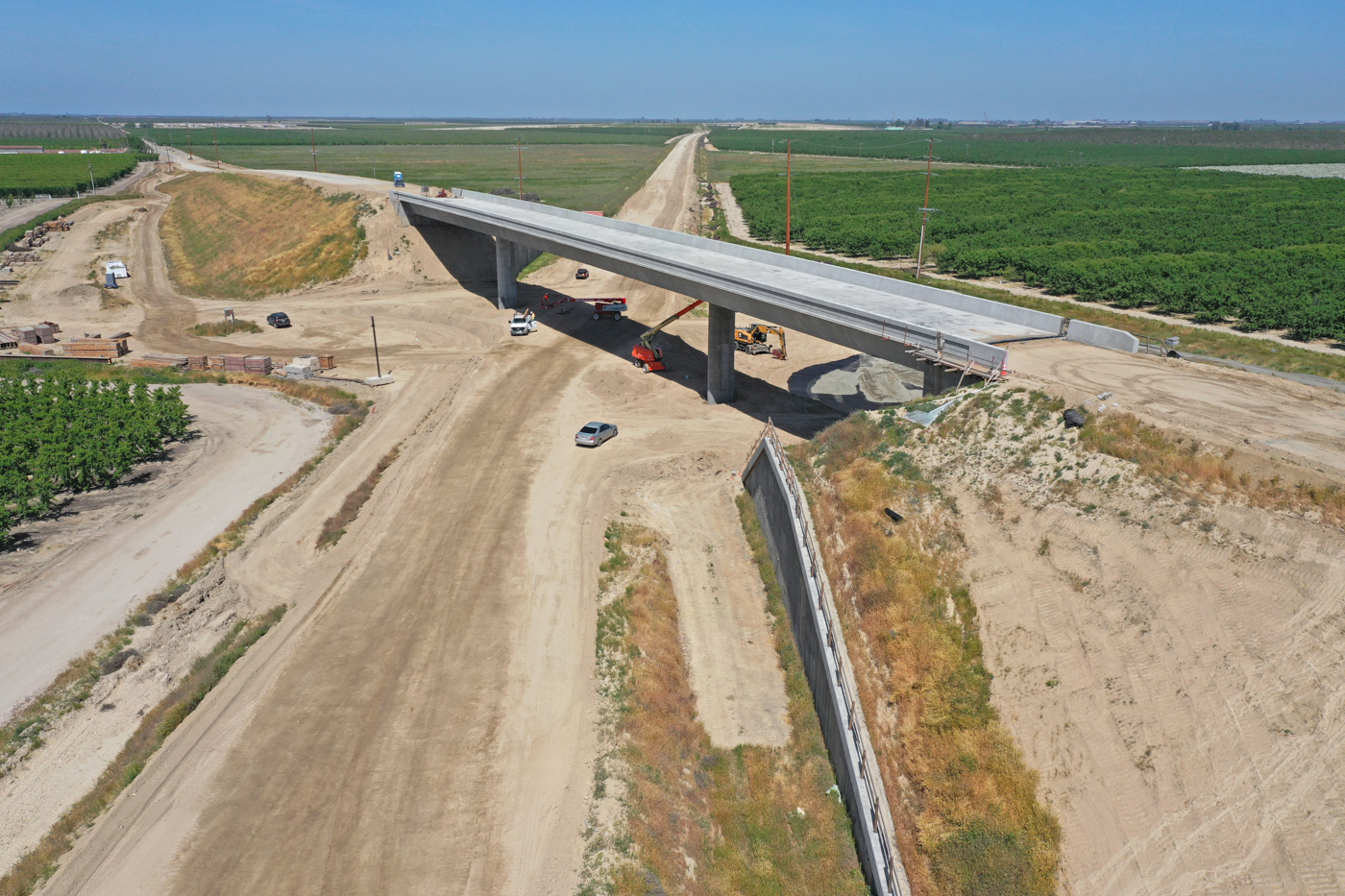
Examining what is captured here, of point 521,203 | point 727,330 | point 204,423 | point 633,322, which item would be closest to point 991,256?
point 633,322

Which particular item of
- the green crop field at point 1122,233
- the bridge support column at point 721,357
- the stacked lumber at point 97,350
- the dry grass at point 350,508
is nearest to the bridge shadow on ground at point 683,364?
the bridge support column at point 721,357

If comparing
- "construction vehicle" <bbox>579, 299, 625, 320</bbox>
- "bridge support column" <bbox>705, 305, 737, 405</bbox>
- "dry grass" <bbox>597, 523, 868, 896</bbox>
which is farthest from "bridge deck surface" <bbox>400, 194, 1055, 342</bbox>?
"dry grass" <bbox>597, 523, 868, 896</bbox>

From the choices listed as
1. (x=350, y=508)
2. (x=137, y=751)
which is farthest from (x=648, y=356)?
(x=137, y=751)

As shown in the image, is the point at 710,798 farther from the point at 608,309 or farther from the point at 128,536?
the point at 608,309

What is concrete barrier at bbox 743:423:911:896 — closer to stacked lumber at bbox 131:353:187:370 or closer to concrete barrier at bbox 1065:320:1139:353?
concrete barrier at bbox 1065:320:1139:353

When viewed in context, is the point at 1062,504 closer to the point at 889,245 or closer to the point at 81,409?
the point at 81,409

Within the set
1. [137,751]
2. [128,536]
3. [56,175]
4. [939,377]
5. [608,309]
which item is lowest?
[137,751]

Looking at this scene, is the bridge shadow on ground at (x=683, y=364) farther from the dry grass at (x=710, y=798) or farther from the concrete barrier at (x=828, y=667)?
the dry grass at (x=710, y=798)
